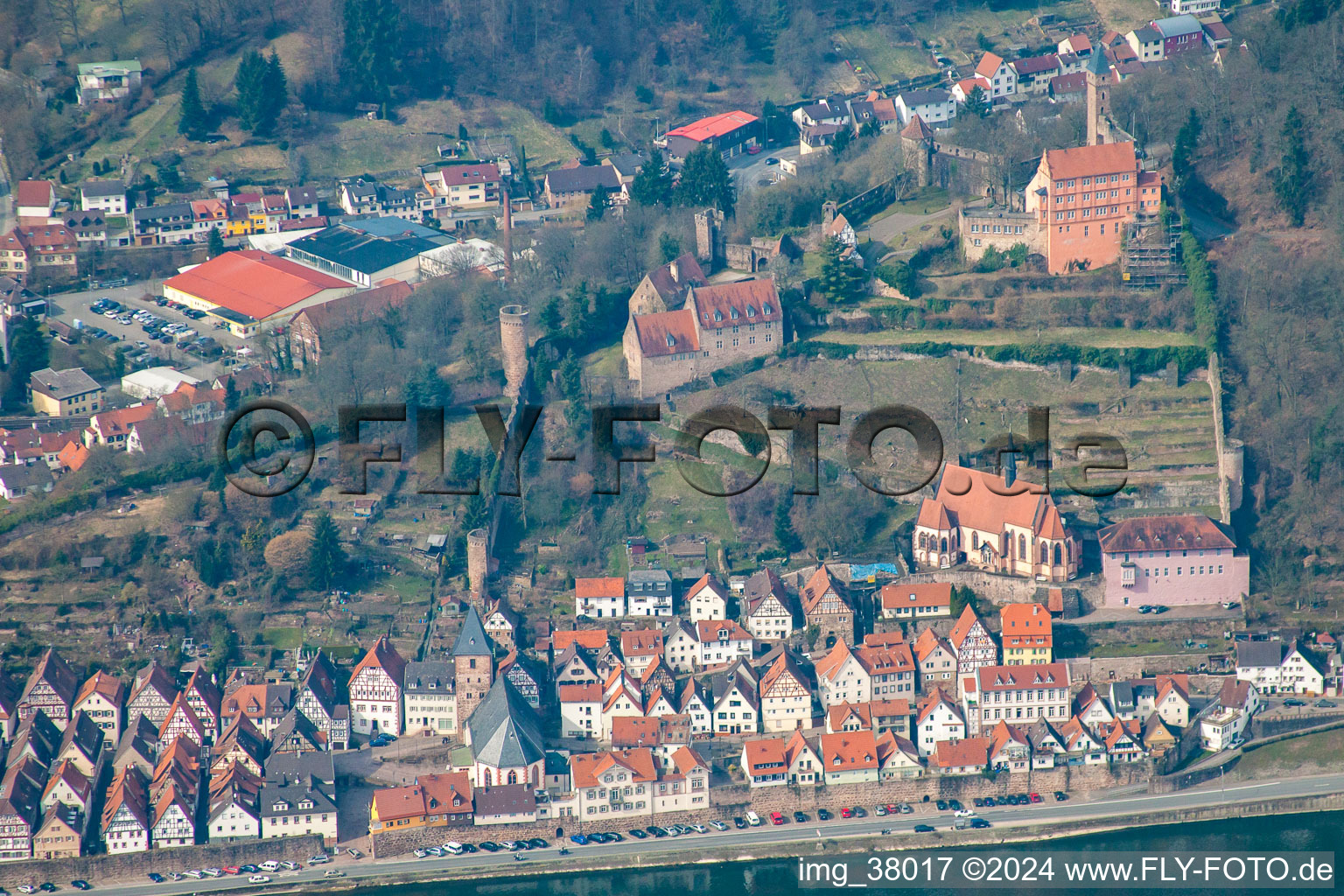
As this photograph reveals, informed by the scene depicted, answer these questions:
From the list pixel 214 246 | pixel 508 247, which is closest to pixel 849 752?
pixel 508 247

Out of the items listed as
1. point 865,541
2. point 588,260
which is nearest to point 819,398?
point 865,541

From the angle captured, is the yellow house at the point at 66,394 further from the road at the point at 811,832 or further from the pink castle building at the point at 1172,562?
the pink castle building at the point at 1172,562

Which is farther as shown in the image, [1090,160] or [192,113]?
[192,113]

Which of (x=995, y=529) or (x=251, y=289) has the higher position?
(x=251, y=289)

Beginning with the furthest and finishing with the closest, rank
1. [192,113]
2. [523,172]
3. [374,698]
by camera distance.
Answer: [192,113]
[523,172]
[374,698]

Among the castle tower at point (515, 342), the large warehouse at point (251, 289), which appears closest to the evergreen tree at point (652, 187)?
the castle tower at point (515, 342)

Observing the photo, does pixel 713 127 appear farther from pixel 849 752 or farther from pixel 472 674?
pixel 849 752
